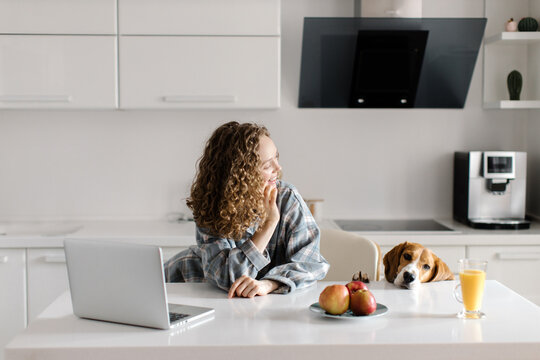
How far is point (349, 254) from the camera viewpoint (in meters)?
2.37

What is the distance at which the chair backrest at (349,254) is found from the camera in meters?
2.34

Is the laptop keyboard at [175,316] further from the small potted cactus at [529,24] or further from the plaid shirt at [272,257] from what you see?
the small potted cactus at [529,24]

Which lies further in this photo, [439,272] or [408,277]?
[439,272]

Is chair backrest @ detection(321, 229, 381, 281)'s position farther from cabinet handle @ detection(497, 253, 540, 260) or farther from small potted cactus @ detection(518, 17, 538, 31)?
small potted cactus @ detection(518, 17, 538, 31)

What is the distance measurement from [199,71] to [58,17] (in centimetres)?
70

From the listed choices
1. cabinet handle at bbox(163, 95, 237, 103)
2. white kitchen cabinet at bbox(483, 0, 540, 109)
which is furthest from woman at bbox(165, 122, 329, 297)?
white kitchen cabinet at bbox(483, 0, 540, 109)

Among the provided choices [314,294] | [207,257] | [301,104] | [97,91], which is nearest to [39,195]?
[97,91]

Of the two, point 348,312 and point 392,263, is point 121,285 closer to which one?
point 348,312

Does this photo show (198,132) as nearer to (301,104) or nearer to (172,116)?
(172,116)

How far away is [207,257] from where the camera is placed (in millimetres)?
1955

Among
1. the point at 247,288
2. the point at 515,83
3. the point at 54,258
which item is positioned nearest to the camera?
the point at 247,288

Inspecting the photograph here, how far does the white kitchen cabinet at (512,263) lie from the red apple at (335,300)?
1640 millimetres

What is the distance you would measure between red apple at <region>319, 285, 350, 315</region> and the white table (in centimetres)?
3

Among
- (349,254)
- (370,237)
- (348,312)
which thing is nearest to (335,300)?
(348,312)
